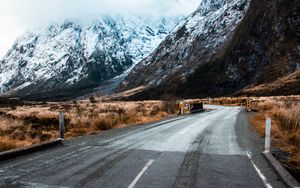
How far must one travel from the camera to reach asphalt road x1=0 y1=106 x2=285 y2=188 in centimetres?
928

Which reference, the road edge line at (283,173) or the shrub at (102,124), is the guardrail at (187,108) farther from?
the road edge line at (283,173)

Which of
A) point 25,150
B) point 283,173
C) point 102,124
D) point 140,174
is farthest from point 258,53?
point 140,174

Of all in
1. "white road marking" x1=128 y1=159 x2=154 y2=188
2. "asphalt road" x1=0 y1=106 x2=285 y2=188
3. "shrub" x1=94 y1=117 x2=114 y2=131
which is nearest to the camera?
"white road marking" x1=128 y1=159 x2=154 y2=188

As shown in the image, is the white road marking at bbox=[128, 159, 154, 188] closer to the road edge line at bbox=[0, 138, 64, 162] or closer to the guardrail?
the road edge line at bbox=[0, 138, 64, 162]

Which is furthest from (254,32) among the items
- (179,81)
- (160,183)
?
(160,183)

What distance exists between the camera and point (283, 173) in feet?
32.9

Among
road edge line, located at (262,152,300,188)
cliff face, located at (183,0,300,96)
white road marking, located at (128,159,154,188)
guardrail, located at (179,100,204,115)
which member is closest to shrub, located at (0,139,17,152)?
white road marking, located at (128,159,154,188)

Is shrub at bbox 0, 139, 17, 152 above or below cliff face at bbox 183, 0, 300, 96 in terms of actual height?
below

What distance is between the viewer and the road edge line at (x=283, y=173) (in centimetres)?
907

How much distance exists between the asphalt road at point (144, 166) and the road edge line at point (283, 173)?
5.5 inches

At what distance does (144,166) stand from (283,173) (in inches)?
138

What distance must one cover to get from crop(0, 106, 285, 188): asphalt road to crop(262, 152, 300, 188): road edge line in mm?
140

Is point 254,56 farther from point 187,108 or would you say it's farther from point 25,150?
point 25,150

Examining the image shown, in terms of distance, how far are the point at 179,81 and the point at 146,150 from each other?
7175 inches
